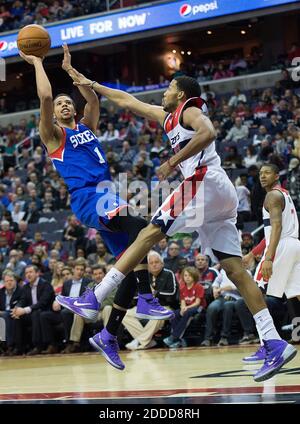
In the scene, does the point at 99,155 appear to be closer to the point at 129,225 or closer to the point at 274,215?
the point at 129,225

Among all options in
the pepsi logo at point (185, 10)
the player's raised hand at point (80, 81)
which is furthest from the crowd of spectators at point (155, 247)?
the player's raised hand at point (80, 81)

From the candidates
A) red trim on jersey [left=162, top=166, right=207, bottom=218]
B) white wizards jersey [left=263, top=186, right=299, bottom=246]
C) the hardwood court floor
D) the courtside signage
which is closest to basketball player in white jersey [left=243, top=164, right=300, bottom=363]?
white wizards jersey [left=263, top=186, right=299, bottom=246]

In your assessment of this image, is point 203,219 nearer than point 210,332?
Yes

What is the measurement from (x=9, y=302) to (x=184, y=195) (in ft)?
25.2

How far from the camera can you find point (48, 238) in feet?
54.8

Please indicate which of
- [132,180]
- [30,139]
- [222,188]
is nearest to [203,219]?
[222,188]

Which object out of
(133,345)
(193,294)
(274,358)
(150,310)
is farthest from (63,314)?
(274,358)

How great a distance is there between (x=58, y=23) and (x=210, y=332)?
14361mm

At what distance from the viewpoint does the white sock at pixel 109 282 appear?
5.95 m

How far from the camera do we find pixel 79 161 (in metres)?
6.76

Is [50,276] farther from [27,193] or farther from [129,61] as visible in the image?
[129,61]

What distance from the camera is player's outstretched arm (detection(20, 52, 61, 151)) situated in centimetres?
639

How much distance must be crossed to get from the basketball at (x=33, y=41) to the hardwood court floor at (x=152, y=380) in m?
2.80

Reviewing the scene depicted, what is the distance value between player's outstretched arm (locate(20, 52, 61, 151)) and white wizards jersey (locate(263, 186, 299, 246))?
2.64m
